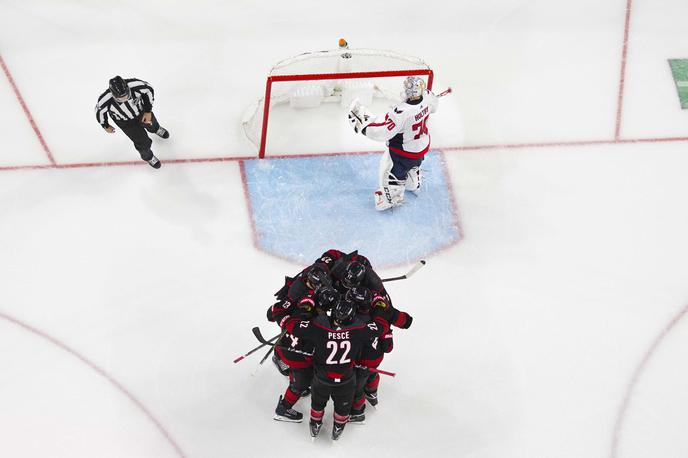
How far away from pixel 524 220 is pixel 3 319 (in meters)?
3.53

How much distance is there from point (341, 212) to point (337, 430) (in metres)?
1.58

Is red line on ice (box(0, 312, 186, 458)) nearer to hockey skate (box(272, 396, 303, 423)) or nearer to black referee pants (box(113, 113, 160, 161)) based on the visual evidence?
hockey skate (box(272, 396, 303, 423))

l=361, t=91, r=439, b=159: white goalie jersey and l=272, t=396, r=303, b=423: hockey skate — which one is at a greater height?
l=361, t=91, r=439, b=159: white goalie jersey

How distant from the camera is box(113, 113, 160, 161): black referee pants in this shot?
18.5 feet

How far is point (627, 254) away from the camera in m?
5.97

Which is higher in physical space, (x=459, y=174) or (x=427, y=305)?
(x=459, y=174)

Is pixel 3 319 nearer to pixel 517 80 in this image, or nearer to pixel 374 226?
pixel 374 226

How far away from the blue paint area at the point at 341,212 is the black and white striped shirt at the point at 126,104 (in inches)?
36.5

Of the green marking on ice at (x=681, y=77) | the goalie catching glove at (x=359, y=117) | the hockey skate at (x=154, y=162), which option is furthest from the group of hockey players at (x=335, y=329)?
the green marking on ice at (x=681, y=77)

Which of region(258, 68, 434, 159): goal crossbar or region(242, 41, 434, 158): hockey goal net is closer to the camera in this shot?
region(258, 68, 434, 159): goal crossbar

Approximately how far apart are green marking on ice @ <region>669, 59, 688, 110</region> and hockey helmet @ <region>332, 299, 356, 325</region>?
3705mm

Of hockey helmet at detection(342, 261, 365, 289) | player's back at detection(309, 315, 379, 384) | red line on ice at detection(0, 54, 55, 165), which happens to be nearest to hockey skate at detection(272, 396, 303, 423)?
player's back at detection(309, 315, 379, 384)

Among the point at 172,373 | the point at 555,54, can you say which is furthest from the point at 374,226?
the point at 555,54

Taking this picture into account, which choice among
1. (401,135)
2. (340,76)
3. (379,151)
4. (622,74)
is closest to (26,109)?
(340,76)
